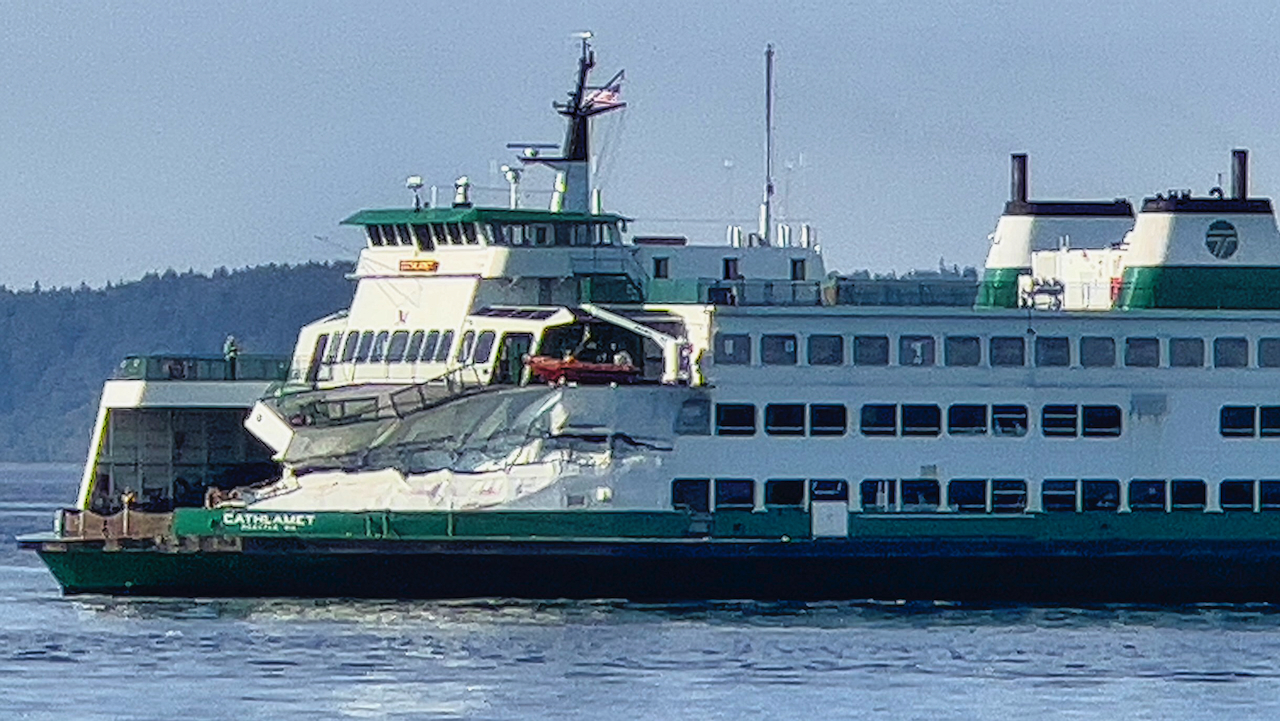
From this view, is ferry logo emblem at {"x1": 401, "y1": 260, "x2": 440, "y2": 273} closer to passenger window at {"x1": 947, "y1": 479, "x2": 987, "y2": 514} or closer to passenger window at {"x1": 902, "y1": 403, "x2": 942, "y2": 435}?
passenger window at {"x1": 902, "y1": 403, "x2": 942, "y2": 435}

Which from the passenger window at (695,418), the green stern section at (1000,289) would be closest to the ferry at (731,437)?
the passenger window at (695,418)

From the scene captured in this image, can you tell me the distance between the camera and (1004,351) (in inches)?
2146

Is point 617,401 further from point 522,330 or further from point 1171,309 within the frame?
point 1171,309

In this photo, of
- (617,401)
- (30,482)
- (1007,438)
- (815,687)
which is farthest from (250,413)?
(30,482)

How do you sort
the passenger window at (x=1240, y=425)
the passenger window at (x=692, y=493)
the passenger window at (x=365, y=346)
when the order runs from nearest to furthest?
the passenger window at (x=692, y=493) → the passenger window at (x=1240, y=425) → the passenger window at (x=365, y=346)

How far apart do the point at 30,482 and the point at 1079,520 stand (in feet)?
357

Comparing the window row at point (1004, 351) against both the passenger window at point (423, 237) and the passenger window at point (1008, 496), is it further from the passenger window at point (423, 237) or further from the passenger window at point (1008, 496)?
the passenger window at point (423, 237)

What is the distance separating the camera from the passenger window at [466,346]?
179 feet

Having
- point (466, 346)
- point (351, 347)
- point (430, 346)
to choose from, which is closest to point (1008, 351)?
point (466, 346)

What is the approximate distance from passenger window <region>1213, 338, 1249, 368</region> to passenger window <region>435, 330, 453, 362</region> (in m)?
9.85

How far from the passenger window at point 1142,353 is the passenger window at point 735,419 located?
4.98 metres

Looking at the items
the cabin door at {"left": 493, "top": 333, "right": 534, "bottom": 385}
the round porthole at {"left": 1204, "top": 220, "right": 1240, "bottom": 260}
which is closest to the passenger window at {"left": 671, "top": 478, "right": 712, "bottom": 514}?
the cabin door at {"left": 493, "top": 333, "right": 534, "bottom": 385}

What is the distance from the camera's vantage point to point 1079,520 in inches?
2147

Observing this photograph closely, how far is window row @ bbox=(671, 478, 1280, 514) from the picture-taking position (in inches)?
2121
